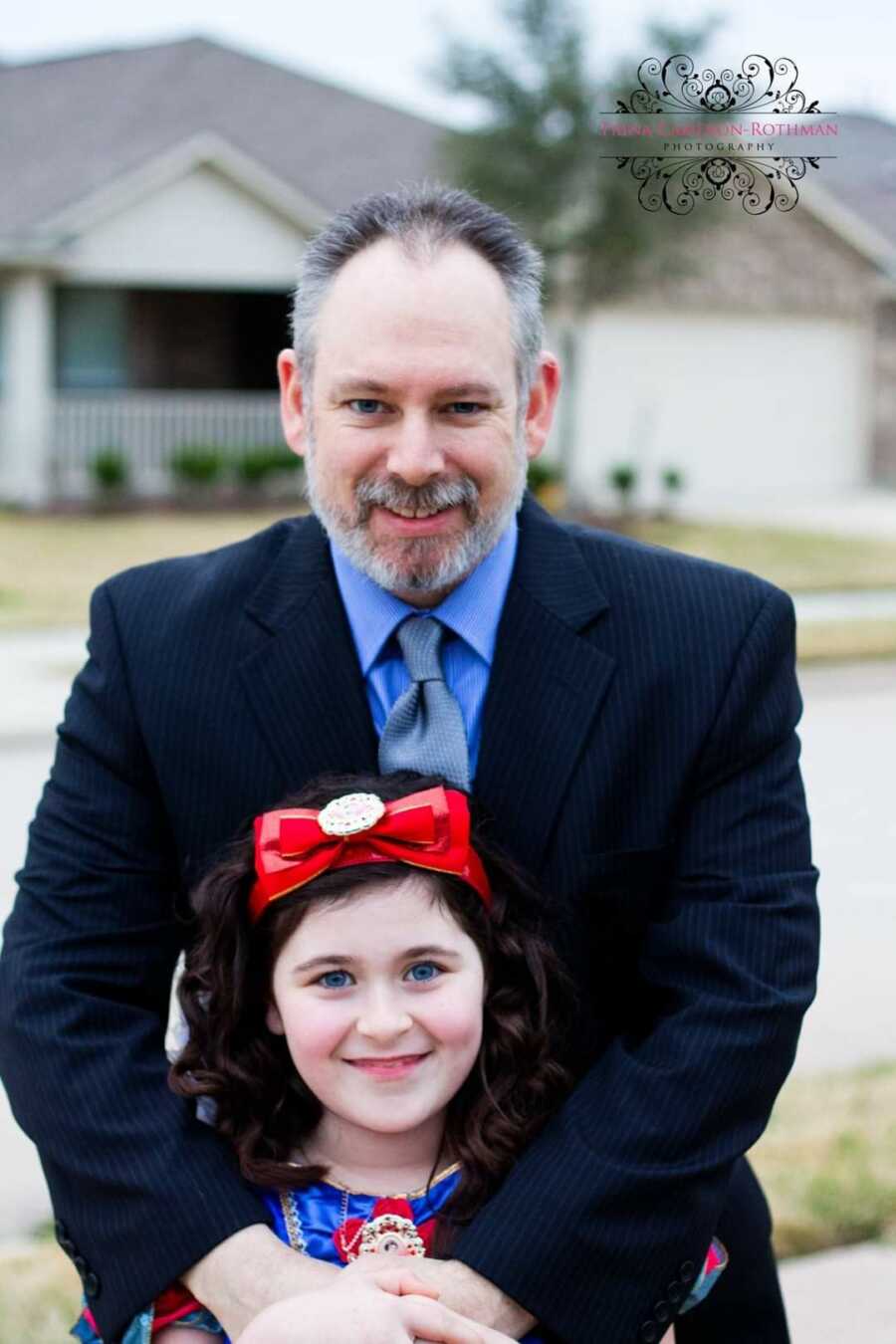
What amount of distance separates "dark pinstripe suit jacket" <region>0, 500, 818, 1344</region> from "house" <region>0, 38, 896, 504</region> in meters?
17.2

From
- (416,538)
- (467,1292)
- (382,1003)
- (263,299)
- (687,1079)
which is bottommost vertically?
(467,1292)

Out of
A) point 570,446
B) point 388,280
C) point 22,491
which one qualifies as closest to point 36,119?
point 22,491

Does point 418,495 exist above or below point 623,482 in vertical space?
above

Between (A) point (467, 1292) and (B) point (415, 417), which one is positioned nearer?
(A) point (467, 1292)

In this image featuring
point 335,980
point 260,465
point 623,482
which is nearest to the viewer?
point 335,980

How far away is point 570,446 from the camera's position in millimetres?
22828

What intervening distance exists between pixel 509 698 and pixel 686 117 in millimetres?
18064

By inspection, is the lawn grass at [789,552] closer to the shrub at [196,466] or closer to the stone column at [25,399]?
the shrub at [196,466]

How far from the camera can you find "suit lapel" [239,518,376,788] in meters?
2.58

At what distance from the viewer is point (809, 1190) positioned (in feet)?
13.0

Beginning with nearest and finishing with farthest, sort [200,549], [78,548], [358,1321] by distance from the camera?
[358,1321], [200,549], [78,548]

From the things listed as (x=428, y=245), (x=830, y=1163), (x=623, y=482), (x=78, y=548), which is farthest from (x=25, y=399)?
(x=428, y=245)

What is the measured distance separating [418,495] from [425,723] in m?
0.34

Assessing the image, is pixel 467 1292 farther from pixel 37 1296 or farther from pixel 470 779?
pixel 37 1296
